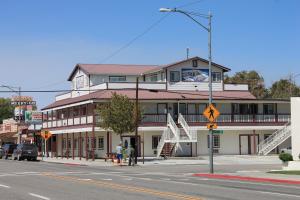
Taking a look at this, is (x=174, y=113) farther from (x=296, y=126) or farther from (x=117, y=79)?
(x=296, y=126)

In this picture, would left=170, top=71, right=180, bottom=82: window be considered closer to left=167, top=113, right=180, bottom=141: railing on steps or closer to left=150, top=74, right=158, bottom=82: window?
left=150, top=74, right=158, bottom=82: window

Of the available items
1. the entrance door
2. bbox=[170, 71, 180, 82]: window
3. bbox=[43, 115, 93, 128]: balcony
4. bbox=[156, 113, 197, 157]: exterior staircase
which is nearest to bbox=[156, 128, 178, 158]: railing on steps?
bbox=[156, 113, 197, 157]: exterior staircase

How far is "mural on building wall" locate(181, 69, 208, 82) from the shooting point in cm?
6369

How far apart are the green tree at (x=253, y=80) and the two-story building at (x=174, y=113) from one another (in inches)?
1373

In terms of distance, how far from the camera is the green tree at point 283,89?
99088 mm

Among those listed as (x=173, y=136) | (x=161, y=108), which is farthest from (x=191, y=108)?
(x=173, y=136)

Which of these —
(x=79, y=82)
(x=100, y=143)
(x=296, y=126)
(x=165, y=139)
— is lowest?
(x=100, y=143)

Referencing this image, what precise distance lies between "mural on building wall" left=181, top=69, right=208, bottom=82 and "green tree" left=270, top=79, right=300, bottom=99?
3694 centimetres

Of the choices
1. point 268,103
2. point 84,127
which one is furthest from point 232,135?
point 84,127

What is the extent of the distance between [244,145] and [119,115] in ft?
64.0

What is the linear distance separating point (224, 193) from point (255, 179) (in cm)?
936

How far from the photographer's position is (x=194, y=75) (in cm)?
6406

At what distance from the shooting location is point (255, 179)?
92.4 ft

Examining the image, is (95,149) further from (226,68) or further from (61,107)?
(226,68)
